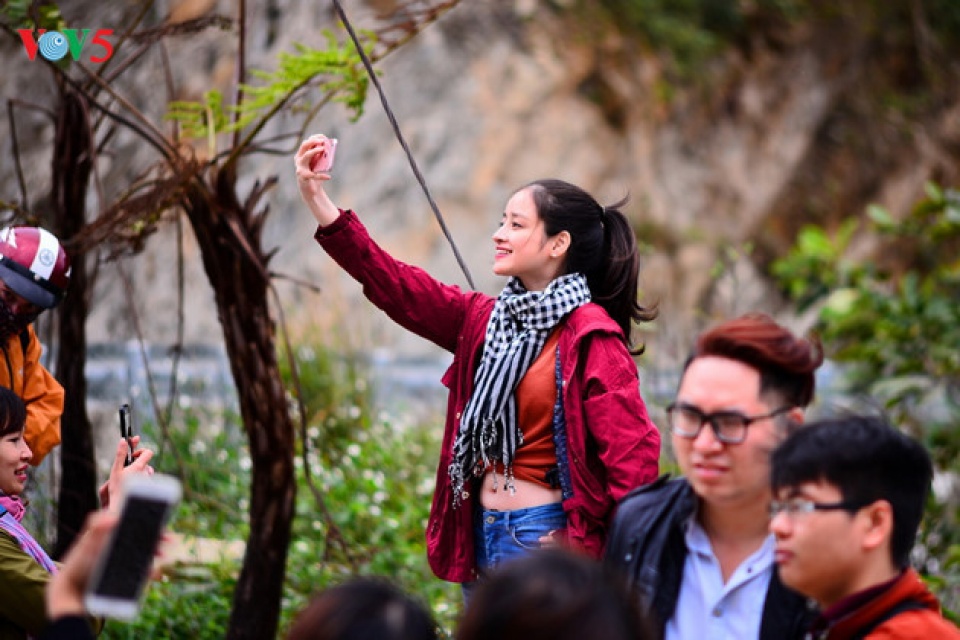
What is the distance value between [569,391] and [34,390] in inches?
77.3

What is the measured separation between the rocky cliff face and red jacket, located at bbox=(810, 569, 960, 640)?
7743 mm

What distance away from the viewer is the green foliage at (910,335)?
666 cm

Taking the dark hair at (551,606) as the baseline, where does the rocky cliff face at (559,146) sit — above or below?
above

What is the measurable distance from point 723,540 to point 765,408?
1.02 ft

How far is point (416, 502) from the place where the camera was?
7531 millimetres

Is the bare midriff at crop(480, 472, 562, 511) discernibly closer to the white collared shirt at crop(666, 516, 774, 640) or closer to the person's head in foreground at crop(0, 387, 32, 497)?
the white collared shirt at crop(666, 516, 774, 640)

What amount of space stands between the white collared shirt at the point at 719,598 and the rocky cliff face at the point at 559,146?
742 centimetres

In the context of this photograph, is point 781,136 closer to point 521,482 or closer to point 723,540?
point 521,482

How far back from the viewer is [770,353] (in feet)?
8.42

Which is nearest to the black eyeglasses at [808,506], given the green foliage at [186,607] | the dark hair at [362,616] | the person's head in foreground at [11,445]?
the dark hair at [362,616]

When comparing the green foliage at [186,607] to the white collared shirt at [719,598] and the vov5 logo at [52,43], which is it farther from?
the white collared shirt at [719,598]

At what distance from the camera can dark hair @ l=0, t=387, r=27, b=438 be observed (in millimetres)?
3518

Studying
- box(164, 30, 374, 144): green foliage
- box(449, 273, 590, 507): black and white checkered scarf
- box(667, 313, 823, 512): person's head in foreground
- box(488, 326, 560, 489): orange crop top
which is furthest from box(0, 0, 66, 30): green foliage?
box(667, 313, 823, 512): person's head in foreground

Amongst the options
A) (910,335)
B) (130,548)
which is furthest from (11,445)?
(910,335)
